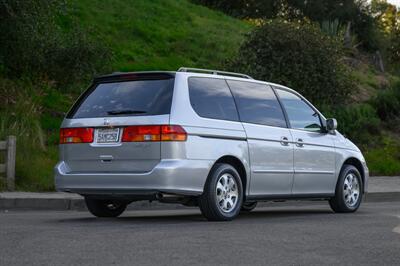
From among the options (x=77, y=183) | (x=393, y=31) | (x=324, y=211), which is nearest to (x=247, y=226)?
(x=77, y=183)

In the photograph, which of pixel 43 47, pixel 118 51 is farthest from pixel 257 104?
pixel 118 51

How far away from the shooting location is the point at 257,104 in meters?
11.3

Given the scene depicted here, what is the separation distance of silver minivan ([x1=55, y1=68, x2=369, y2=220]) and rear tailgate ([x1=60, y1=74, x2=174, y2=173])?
0.01 m

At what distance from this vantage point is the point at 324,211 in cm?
1301

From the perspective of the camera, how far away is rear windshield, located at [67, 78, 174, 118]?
1016 cm

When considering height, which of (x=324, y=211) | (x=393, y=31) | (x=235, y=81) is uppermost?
(x=393, y=31)

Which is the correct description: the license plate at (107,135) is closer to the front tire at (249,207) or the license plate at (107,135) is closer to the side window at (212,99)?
the side window at (212,99)

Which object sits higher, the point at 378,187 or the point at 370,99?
the point at 370,99

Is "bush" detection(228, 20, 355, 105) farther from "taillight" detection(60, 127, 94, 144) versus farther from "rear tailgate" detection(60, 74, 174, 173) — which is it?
"taillight" detection(60, 127, 94, 144)

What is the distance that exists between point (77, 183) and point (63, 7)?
12.3 metres

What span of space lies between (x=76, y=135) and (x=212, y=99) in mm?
1637

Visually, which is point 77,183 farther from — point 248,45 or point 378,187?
point 248,45

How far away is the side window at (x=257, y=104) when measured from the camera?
11009 mm

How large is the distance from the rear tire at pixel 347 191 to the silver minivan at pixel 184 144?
693 millimetres
